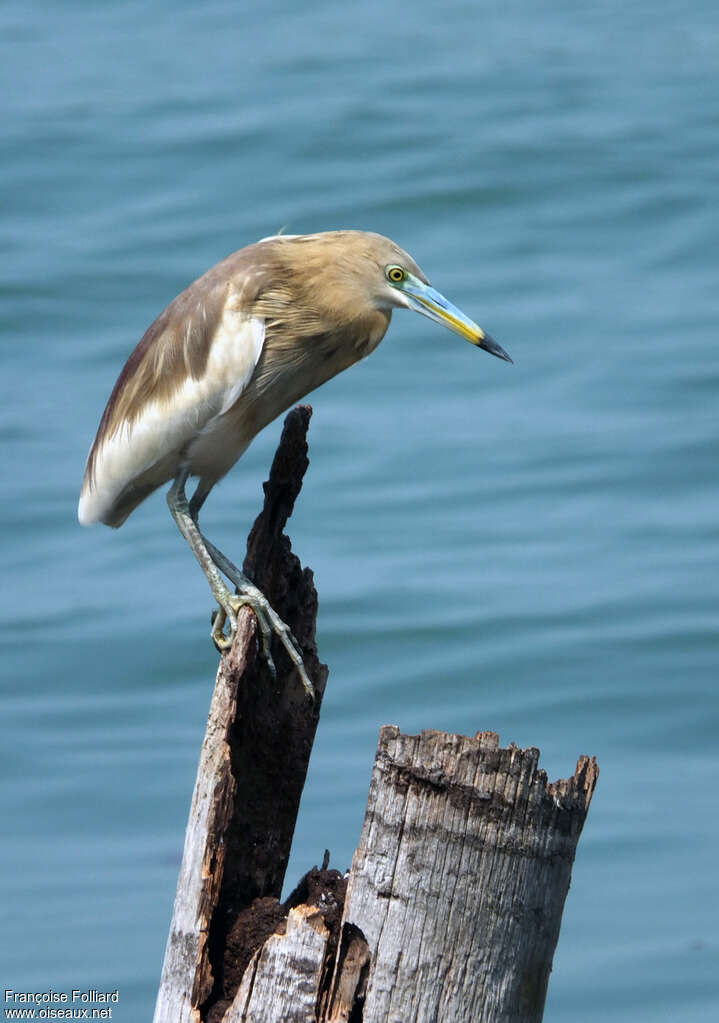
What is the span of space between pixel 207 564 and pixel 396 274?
37.2 inches

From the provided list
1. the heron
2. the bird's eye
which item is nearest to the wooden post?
the heron

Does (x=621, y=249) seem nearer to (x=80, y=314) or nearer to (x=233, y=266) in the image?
(x=80, y=314)

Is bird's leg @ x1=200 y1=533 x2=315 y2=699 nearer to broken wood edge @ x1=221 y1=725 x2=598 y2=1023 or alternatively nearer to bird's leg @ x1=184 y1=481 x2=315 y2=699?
bird's leg @ x1=184 y1=481 x2=315 y2=699

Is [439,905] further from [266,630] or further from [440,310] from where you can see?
[440,310]

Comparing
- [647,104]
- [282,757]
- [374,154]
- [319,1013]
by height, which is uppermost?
[647,104]

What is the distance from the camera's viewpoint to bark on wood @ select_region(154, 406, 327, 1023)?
3381mm

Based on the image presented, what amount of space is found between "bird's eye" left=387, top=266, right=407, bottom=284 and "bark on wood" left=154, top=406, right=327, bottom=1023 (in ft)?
1.88

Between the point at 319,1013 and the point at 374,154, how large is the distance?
12222 mm

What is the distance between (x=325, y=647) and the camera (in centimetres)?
873

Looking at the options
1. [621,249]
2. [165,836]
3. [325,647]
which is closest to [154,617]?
[325,647]

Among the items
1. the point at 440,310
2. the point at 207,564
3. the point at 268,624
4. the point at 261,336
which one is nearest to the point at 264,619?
the point at 268,624

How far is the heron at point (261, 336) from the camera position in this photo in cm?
451

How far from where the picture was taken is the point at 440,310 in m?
4.49

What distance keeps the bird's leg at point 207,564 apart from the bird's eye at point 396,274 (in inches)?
31.4
